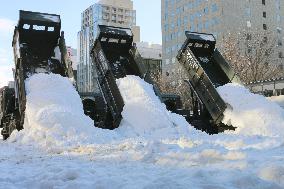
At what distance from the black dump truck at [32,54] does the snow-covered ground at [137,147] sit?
3.40 ft

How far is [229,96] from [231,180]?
9.67 meters

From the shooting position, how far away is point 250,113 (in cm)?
1298

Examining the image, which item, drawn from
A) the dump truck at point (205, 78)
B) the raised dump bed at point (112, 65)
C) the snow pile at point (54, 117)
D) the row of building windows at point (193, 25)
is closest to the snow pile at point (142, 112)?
the raised dump bed at point (112, 65)

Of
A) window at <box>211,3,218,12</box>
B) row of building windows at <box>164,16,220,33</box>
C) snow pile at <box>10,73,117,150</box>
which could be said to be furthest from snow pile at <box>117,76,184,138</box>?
window at <box>211,3,218,12</box>

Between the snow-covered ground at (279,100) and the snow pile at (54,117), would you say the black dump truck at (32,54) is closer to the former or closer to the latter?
the snow pile at (54,117)

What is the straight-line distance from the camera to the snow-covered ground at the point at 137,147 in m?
4.73

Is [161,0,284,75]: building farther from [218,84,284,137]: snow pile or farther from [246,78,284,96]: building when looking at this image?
[218,84,284,137]: snow pile

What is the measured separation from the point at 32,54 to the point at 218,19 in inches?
2259

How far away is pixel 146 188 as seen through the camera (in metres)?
4.29

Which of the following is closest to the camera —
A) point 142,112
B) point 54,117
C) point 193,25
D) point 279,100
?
point 54,117

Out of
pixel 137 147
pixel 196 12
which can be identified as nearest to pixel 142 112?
pixel 137 147

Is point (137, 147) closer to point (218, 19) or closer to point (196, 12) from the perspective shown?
point (218, 19)

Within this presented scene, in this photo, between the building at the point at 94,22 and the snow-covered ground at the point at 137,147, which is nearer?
the snow-covered ground at the point at 137,147

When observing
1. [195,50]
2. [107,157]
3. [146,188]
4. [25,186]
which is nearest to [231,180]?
[146,188]
